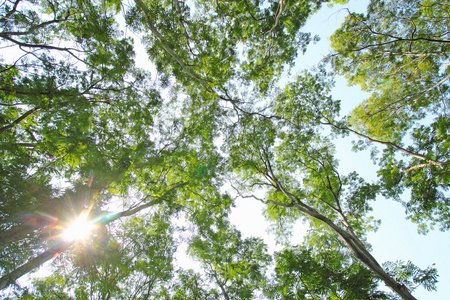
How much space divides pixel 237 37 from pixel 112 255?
9.31 metres

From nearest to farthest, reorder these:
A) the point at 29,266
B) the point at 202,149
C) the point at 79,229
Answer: the point at 29,266 < the point at 79,229 < the point at 202,149

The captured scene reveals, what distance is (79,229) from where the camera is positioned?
5.36m

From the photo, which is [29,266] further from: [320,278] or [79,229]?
[320,278]

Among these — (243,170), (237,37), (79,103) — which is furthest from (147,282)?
(237,37)

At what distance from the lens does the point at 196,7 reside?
8102 millimetres

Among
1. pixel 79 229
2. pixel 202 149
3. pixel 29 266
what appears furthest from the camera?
pixel 202 149

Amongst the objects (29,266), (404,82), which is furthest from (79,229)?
(404,82)

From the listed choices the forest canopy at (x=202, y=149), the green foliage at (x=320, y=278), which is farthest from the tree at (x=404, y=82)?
the green foliage at (x=320, y=278)

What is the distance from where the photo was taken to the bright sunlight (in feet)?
17.0

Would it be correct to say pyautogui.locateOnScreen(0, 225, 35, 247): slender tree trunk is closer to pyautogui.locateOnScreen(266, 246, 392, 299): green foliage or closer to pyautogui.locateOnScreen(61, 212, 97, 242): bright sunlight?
pyautogui.locateOnScreen(61, 212, 97, 242): bright sunlight

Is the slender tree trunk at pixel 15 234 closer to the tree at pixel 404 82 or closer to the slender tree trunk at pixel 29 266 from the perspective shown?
the slender tree trunk at pixel 29 266

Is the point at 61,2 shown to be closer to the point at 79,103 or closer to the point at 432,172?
the point at 79,103

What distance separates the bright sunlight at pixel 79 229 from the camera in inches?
205

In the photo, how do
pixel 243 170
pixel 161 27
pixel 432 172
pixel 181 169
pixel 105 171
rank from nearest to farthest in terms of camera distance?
pixel 105 171 → pixel 432 172 → pixel 161 27 → pixel 181 169 → pixel 243 170
